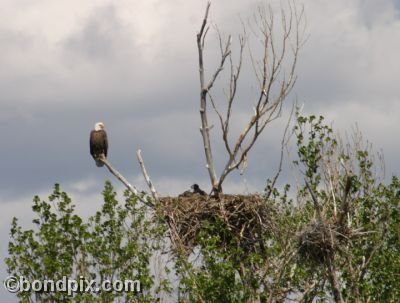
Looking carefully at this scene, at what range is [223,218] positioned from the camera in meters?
28.7

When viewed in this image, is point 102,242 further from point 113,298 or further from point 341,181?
point 341,181

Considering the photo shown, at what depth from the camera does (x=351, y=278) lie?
2933cm

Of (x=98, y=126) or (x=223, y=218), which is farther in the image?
(x=98, y=126)

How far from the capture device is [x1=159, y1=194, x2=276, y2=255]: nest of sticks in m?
28.6

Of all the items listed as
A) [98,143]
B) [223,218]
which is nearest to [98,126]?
[98,143]

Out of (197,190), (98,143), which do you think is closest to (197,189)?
(197,190)

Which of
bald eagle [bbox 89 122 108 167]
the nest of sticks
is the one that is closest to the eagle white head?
bald eagle [bbox 89 122 108 167]

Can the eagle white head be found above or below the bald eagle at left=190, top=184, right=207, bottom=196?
above

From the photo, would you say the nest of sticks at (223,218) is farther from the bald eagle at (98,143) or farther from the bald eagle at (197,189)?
the bald eagle at (98,143)

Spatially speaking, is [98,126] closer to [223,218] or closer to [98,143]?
[98,143]

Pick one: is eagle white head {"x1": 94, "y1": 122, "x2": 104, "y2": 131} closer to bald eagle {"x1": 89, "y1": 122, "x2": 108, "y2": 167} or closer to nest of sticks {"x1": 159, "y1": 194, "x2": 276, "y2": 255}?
Answer: bald eagle {"x1": 89, "y1": 122, "x2": 108, "y2": 167}

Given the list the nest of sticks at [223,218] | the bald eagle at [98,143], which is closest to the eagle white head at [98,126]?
the bald eagle at [98,143]

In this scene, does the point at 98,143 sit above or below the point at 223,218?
above

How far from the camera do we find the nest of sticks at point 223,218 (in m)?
28.6
